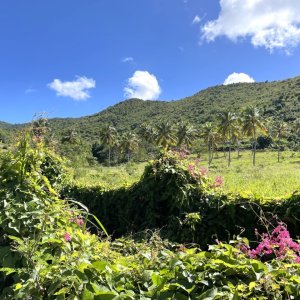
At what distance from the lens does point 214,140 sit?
242 feet

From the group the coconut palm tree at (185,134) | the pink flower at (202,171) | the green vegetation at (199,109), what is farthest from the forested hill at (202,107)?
the pink flower at (202,171)

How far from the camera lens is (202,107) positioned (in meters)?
134

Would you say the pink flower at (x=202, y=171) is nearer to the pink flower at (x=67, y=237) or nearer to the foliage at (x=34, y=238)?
the foliage at (x=34, y=238)

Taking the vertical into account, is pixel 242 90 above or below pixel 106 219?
above

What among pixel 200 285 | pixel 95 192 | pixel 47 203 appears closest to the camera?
pixel 200 285

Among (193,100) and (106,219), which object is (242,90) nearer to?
(193,100)

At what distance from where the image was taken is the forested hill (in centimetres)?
11673

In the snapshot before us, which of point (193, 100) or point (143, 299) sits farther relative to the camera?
point (193, 100)

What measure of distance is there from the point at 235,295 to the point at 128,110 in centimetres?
15320

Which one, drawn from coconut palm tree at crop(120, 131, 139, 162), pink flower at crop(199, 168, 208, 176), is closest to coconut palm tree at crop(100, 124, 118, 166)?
coconut palm tree at crop(120, 131, 139, 162)

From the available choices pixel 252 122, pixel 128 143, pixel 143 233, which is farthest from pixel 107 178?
pixel 128 143

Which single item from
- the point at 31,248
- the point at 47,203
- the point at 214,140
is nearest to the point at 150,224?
the point at 47,203

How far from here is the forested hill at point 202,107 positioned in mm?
116731

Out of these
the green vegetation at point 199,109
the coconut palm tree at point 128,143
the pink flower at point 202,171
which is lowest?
the pink flower at point 202,171
